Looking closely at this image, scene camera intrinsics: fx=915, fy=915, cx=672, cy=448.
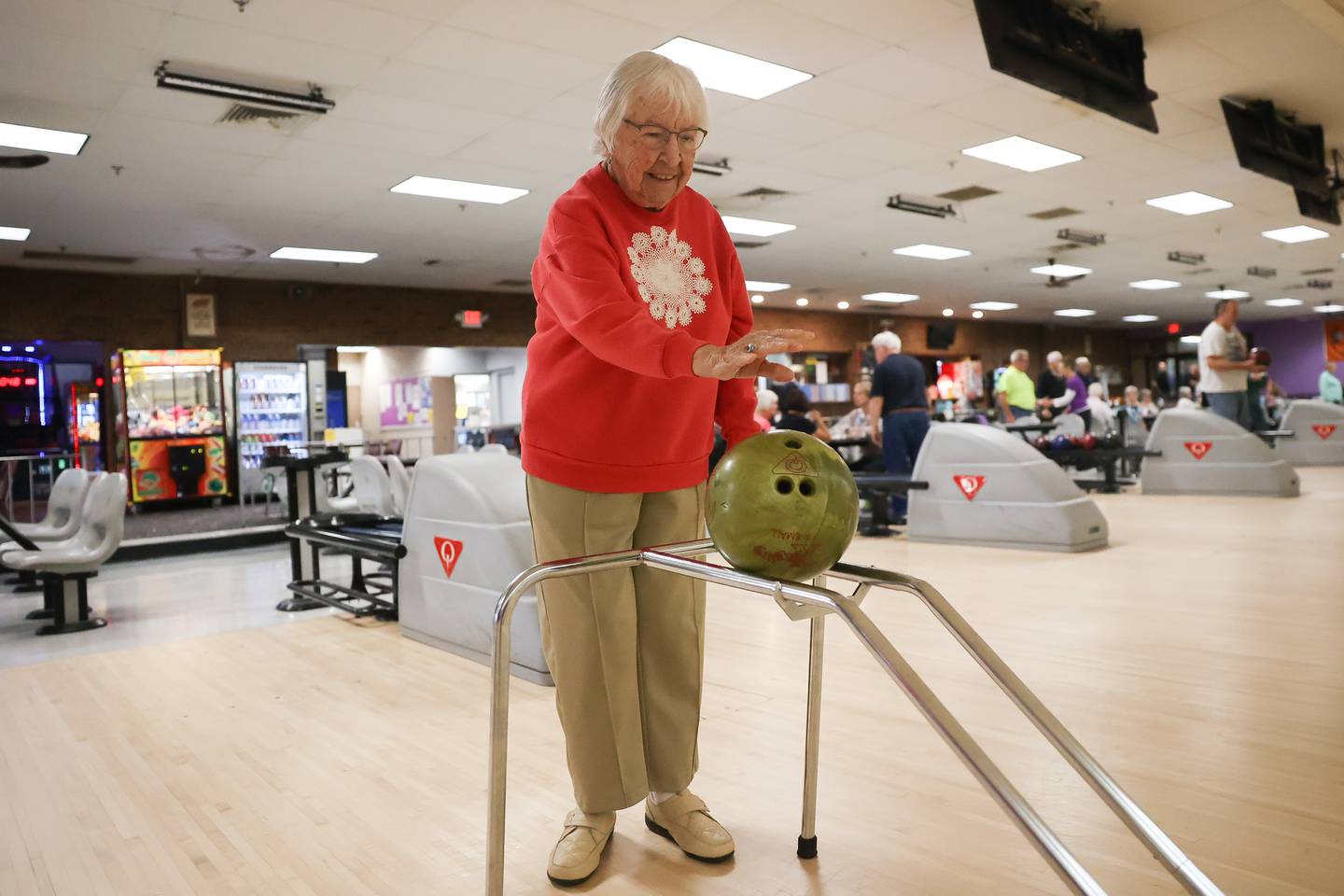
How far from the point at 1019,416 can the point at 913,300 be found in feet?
24.8

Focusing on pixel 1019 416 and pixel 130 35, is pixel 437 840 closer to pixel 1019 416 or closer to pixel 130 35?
pixel 130 35

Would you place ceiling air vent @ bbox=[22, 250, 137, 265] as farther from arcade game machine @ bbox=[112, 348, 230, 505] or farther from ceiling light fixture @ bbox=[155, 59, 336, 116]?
ceiling light fixture @ bbox=[155, 59, 336, 116]

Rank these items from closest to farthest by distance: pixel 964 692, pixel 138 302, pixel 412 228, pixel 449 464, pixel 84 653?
pixel 964 692
pixel 449 464
pixel 84 653
pixel 412 228
pixel 138 302

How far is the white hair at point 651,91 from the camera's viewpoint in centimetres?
154

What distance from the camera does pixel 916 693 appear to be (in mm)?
960

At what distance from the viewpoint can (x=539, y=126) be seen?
21.2ft

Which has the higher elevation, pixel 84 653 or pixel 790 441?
pixel 790 441

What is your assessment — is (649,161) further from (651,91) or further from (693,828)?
(693,828)

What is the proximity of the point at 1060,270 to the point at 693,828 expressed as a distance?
14034 mm

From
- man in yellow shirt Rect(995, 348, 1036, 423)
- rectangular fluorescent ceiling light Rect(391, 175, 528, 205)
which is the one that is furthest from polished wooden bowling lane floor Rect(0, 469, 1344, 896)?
man in yellow shirt Rect(995, 348, 1036, 423)

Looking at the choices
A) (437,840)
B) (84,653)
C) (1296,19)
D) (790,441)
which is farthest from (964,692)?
(1296,19)

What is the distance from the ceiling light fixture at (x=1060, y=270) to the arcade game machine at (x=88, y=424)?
13.0m

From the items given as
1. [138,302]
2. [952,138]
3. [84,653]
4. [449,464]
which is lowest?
[84,653]

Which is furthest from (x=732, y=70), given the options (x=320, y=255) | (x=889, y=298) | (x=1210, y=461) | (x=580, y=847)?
(x=889, y=298)
